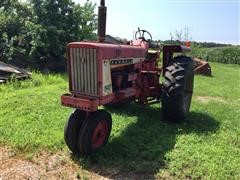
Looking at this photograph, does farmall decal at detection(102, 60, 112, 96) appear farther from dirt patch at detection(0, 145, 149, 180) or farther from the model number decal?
dirt patch at detection(0, 145, 149, 180)

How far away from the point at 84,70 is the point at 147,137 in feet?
5.47

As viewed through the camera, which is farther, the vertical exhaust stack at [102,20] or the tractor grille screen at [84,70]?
the vertical exhaust stack at [102,20]

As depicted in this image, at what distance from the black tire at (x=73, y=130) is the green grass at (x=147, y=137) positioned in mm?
258

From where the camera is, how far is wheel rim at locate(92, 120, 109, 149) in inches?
199

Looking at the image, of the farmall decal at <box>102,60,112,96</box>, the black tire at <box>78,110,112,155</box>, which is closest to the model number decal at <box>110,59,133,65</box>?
the farmall decal at <box>102,60,112,96</box>

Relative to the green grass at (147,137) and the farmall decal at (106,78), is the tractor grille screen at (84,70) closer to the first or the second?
the farmall decal at (106,78)

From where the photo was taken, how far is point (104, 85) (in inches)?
203

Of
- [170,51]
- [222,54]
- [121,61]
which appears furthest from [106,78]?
[222,54]

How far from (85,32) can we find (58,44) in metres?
1.65

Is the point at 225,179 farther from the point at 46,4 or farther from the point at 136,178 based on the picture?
the point at 46,4

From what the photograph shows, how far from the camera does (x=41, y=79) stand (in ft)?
35.9

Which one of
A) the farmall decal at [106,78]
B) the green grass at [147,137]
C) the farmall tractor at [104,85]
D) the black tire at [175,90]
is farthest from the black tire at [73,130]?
the black tire at [175,90]

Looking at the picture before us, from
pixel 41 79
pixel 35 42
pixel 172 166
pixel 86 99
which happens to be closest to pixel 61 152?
pixel 86 99

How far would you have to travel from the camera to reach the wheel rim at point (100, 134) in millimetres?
5056
